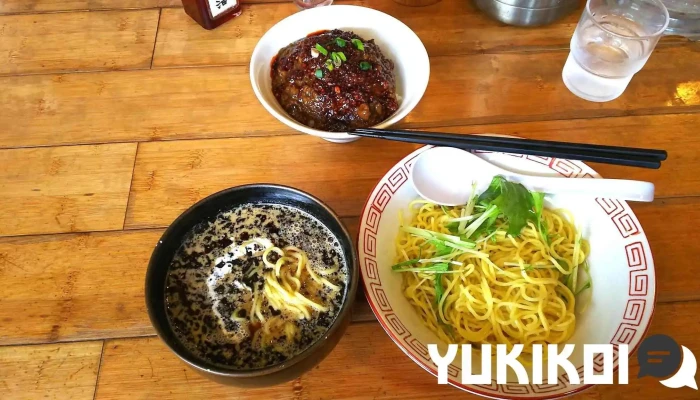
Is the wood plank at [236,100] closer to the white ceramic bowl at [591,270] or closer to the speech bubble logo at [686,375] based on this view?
the white ceramic bowl at [591,270]

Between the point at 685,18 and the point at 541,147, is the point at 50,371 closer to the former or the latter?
the point at 541,147

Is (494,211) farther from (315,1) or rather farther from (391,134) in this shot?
(315,1)

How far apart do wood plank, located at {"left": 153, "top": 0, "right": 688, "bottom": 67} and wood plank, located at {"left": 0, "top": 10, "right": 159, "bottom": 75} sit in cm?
6

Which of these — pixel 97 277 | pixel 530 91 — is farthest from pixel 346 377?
pixel 530 91

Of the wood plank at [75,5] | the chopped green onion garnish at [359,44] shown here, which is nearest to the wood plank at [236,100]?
the chopped green onion garnish at [359,44]

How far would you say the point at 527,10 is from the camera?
1.57 m

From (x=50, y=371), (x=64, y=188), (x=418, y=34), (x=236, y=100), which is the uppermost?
(x=418, y=34)

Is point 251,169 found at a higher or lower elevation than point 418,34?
lower

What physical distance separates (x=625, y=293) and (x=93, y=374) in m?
1.06

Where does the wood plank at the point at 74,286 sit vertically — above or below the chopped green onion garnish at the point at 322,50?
below

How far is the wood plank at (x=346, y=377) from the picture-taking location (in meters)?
0.98

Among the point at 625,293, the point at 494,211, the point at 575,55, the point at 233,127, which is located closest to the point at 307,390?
the point at 494,211

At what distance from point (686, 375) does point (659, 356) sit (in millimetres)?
56

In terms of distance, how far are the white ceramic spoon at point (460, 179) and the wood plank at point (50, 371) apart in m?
0.78
